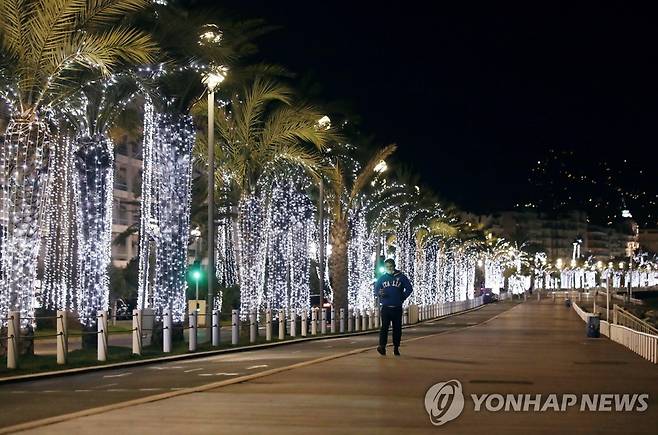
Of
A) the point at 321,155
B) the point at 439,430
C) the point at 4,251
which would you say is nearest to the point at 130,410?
the point at 439,430

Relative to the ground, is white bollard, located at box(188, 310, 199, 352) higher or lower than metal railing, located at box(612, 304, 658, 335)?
higher

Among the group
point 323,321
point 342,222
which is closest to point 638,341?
point 323,321

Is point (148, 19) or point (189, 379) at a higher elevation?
point (148, 19)

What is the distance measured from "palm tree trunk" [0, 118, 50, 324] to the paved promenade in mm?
6979

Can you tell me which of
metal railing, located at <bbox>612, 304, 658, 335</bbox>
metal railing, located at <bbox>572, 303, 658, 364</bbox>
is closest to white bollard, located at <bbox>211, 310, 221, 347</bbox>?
metal railing, located at <bbox>572, 303, 658, 364</bbox>

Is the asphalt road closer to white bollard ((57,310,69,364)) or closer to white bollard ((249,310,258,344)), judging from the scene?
white bollard ((57,310,69,364))

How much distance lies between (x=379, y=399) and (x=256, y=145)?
2585 cm

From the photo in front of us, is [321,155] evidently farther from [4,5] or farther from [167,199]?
[4,5]

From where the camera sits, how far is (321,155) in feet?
155

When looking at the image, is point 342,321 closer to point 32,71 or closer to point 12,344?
point 32,71

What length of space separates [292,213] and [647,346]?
90.2 ft

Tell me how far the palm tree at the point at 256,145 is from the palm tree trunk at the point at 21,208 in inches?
549

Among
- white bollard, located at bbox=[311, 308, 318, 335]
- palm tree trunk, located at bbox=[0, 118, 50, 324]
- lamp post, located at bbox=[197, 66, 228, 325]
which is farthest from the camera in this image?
white bollard, located at bbox=[311, 308, 318, 335]

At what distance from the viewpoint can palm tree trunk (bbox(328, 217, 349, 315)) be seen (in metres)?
56.7
